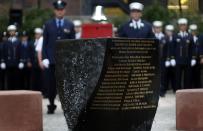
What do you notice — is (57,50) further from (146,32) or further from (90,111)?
(146,32)

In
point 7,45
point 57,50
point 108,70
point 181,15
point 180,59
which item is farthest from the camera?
point 181,15

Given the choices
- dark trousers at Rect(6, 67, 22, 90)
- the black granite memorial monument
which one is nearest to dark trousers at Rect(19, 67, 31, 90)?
dark trousers at Rect(6, 67, 22, 90)

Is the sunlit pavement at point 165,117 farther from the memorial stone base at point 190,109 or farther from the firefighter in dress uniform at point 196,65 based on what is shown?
the firefighter in dress uniform at point 196,65

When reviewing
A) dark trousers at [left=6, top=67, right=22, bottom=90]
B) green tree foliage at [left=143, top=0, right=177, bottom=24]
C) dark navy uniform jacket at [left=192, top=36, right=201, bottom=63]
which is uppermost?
green tree foliage at [left=143, top=0, right=177, bottom=24]

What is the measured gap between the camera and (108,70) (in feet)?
24.1

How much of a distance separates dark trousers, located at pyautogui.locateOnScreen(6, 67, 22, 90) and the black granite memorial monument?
485 inches

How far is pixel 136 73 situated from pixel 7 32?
13.9 m

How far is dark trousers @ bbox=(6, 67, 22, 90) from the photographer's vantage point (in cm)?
1998

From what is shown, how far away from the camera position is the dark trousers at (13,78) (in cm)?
1998

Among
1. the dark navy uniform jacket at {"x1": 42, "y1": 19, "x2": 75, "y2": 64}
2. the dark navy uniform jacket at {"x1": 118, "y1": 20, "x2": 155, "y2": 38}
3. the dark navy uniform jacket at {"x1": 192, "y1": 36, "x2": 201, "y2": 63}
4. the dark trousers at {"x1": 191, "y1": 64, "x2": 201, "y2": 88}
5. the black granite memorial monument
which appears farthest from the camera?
the dark trousers at {"x1": 191, "y1": 64, "x2": 201, "y2": 88}

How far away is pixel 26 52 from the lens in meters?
19.8

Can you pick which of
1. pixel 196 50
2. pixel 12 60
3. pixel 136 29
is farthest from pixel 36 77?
pixel 136 29

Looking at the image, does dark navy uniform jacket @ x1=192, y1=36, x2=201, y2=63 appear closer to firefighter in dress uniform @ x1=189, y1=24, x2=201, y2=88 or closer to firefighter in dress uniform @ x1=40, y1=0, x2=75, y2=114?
firefighter in dress uniform @ x1=189, y1=24, x2=201, y2=88

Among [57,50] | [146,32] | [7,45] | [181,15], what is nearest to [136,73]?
[57,50]
